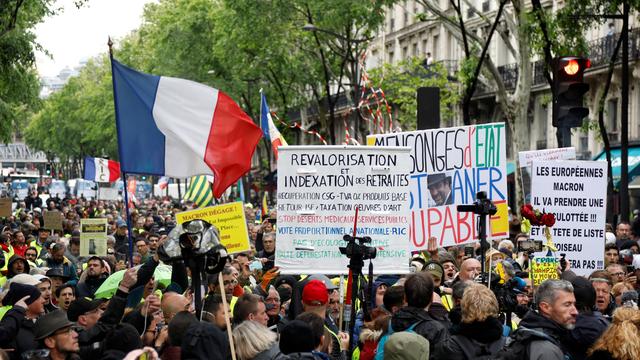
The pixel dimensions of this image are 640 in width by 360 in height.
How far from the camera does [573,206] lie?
12.7 metres

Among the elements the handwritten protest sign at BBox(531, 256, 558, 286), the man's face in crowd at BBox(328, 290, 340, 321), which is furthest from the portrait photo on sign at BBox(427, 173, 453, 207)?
the man's face in crowd at BBox(328, 290, 340, 321)

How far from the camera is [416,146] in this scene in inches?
498

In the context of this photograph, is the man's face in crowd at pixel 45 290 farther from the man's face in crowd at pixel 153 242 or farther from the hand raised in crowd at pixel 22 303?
the man's face in crowd at pixel 153 242

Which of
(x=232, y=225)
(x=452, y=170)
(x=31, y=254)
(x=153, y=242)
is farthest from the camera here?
(x=153, y=242)

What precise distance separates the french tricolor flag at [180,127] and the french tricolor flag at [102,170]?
87.3ft

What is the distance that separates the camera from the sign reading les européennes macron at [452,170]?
492 inches

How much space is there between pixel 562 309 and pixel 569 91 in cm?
455

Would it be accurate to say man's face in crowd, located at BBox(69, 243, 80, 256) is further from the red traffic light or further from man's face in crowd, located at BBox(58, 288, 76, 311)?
the red traffic light

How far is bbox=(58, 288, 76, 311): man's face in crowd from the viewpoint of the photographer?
10.7 m

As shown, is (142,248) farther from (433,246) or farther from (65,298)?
(65,298)

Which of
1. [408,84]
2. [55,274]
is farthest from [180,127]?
[408,84]

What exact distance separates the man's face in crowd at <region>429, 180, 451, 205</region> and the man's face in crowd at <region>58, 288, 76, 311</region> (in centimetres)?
380

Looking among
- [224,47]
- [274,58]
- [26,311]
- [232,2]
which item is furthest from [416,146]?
[224,47]

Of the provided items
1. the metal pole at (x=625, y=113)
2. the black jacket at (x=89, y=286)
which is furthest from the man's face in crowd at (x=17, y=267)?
the metal pole at (x=625, y=113)
